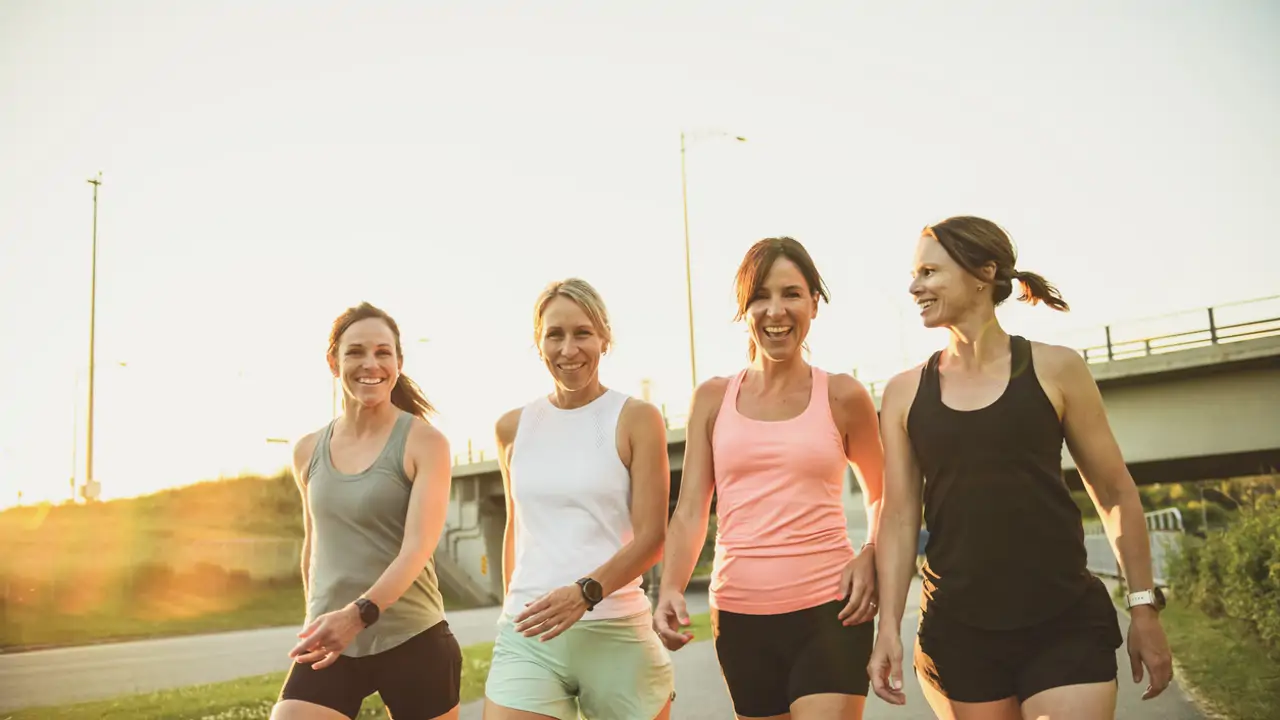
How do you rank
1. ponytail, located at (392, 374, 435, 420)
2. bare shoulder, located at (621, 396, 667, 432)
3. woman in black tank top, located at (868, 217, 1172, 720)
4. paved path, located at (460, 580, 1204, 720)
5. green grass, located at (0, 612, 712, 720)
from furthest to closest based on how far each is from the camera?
green grass, located at (0, 612, 712, 720) < paved path, located at (460, 580, 1204, 720) < ponytail, located at (392, 374, 435, 420) < bare shoulder, located at (621, 396, 667, 432) < woman in black tank top, located at (868, 217, 1172, 720)

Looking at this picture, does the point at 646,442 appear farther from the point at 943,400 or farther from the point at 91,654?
the point at 91,654

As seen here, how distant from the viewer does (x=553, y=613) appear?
380 centimetres

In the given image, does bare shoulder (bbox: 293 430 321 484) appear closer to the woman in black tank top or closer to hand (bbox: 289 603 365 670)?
hand (bbox: 289 603 365 670)

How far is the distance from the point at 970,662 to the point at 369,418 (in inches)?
96.0

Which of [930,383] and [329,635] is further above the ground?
[930,383]

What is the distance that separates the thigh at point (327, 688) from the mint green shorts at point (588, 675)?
0.51m

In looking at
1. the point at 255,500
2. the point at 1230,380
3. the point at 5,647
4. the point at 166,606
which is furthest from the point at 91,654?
the point at 255,500

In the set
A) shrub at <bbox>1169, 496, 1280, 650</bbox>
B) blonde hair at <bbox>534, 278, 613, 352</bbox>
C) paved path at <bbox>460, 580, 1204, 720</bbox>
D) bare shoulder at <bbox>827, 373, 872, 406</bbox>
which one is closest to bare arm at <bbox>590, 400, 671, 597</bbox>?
blonde hair at <bbox>534, 278, 613, 352</bbox>

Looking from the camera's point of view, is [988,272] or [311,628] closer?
[988,272]

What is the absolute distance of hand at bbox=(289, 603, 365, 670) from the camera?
12.7 feet

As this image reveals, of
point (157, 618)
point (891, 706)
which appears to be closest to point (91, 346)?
point (157, 618)

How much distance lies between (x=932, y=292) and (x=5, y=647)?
2699 centimetres

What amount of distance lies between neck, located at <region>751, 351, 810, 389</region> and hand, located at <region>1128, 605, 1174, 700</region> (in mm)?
1344

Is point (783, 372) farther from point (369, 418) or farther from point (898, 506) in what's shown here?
point (369, 418)
